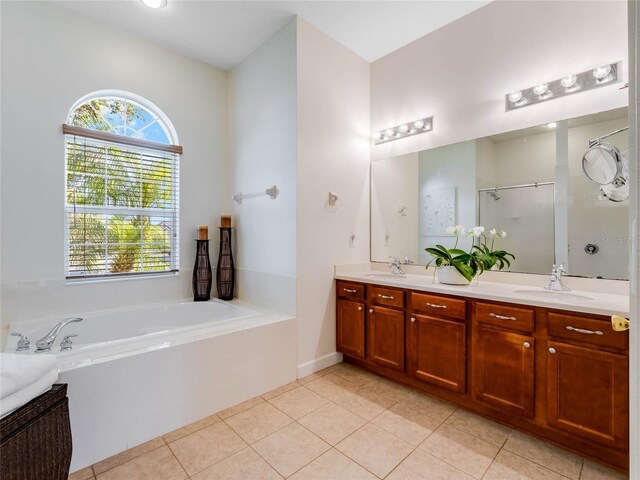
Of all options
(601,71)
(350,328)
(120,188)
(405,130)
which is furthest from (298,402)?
(601,71)

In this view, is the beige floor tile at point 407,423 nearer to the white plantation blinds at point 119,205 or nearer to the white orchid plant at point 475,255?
the white orchid plant at point 475,255

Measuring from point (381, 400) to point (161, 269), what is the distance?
226 centimetres

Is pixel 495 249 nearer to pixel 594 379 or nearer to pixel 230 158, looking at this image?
pixel 594 379

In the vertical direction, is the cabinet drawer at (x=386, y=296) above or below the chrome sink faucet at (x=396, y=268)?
below

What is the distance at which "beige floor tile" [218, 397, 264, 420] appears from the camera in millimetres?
2090

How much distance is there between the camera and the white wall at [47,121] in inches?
88.0

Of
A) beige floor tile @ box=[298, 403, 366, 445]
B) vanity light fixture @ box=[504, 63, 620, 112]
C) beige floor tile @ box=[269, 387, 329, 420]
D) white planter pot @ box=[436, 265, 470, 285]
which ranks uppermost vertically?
vanity light fixture @ box=[504, 63, 620, 112]

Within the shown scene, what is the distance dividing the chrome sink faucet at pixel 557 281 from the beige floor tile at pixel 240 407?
210 centimetres

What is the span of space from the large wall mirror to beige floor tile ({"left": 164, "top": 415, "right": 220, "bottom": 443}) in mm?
2019

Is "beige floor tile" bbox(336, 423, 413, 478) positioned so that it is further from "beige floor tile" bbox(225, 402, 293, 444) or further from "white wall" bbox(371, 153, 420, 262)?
"white wall" bbox(371, 153, 420, 262)

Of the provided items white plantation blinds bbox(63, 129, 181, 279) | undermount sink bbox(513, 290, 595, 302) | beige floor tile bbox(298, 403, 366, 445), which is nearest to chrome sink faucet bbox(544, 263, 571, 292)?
undermount sink bbox(513, 290, 595, 302)

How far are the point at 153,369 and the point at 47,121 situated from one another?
2027mm

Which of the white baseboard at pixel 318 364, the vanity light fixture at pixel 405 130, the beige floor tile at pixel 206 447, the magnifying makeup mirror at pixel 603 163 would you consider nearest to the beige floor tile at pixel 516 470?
the beige floor tile at pixel 206 447

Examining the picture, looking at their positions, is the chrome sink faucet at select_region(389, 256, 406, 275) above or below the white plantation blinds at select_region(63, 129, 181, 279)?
below
